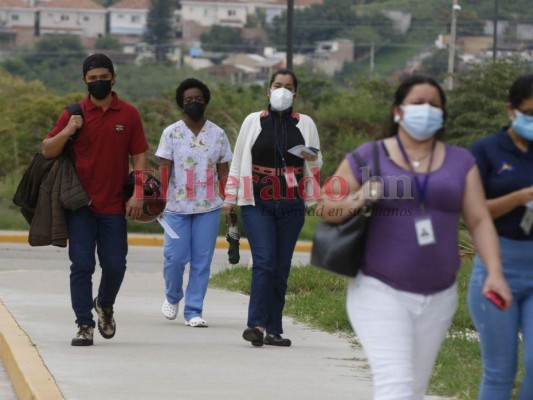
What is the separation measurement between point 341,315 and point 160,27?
140208 mm

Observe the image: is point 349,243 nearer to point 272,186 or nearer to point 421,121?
point 421,121

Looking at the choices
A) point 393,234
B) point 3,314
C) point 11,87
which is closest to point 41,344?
point 3,314

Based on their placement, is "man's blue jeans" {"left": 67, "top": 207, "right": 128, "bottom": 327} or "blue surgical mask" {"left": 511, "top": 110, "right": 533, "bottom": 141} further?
"man's blue jeans" {"left": 67, "top": 207, "right": 128, "bottom": 327}

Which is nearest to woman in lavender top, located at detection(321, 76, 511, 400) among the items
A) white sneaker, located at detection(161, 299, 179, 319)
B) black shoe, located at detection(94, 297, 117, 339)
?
black shoe, located at detection(94, 297, 117, 339)

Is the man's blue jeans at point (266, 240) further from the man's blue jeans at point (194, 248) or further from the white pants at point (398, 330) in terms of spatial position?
the white pants at point (398, 330)

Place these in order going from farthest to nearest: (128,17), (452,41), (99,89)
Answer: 1. (128,17)
2. (452,41)
3. (99,89)

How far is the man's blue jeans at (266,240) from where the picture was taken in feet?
34.6

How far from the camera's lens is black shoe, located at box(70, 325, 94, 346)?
33.7 feet

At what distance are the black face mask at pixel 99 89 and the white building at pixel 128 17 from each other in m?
160

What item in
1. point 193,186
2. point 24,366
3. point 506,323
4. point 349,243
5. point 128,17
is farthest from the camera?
point 128,17

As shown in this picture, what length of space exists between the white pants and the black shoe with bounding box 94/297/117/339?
13.7 ft

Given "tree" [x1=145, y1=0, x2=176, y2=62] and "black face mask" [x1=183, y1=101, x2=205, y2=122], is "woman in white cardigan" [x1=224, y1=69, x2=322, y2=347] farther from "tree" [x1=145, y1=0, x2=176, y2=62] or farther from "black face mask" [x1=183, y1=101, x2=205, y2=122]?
"tree" [x1=145, y1=0, x2=176, y2=62]

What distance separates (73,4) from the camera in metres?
166

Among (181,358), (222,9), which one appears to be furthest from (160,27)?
(181,358)
